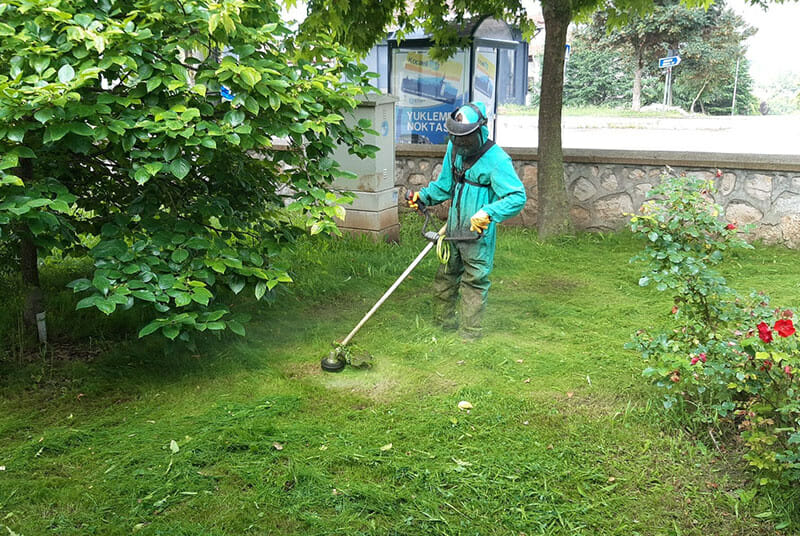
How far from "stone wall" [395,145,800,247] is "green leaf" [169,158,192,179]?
5.22 meters

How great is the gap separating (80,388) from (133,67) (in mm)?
1969

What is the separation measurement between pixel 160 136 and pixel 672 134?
63.7ft

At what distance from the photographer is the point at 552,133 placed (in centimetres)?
775

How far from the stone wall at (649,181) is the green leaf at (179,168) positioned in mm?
5222

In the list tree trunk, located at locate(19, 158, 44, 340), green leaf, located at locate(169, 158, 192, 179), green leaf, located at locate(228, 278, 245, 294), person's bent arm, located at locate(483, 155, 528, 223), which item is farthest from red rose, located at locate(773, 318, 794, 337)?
tree trunk, located at locate(19, 158, 44, 340)

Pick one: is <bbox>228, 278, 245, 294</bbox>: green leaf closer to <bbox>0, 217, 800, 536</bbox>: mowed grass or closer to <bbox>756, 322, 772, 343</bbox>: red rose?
<bbox>0, 217, 800, 536</bbox>: mowed grass

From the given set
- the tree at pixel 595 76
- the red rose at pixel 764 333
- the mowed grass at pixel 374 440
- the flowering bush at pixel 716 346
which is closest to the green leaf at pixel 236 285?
the mowed grass at pixel 374 440

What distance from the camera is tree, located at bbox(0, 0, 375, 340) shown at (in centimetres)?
329

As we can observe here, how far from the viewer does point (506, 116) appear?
3253 centimetres

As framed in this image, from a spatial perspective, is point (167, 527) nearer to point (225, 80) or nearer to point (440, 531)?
point (440, 531)

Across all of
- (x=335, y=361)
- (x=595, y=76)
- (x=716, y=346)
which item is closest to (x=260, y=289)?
(x=335, y=361)

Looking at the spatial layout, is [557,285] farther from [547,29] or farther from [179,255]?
[179,255]

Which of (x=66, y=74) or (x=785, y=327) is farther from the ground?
(x=66, y=74)

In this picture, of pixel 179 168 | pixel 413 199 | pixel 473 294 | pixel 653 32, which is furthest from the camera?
pixel 653 32
